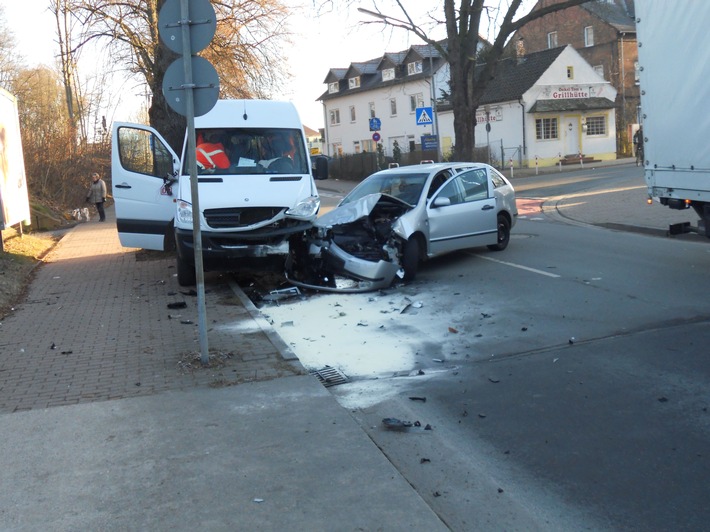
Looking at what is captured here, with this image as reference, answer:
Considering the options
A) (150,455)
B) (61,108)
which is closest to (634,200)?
(150,455)

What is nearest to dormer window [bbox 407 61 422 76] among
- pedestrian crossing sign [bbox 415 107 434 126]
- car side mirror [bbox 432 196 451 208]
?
pedestrian crossing sign [bbox 415 107 434 126]

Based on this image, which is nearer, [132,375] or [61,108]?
[132,375]

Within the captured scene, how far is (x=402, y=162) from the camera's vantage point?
4584cm

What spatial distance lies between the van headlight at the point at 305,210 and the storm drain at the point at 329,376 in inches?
144

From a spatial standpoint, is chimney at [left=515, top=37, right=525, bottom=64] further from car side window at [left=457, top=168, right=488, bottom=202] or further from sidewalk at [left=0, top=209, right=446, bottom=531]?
sidewalk at [left=0, top=209, right=446, bottom=531]

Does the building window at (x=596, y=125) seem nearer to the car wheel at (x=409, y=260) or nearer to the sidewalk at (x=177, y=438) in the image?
the car wheel at (x=409, y=260)

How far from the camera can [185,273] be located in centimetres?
1098

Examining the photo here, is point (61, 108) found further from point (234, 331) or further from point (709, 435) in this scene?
point (709, 435)

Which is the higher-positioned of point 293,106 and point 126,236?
point 293,106

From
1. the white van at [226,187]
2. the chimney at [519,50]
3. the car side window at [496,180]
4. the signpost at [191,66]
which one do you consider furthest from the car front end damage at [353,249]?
the chimney at [519,50]

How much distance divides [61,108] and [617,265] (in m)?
35.9

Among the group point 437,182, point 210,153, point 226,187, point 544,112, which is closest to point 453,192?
point 437,182

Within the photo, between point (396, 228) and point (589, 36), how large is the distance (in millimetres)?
51325

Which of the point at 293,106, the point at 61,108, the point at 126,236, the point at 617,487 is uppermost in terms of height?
the point at 61,108
